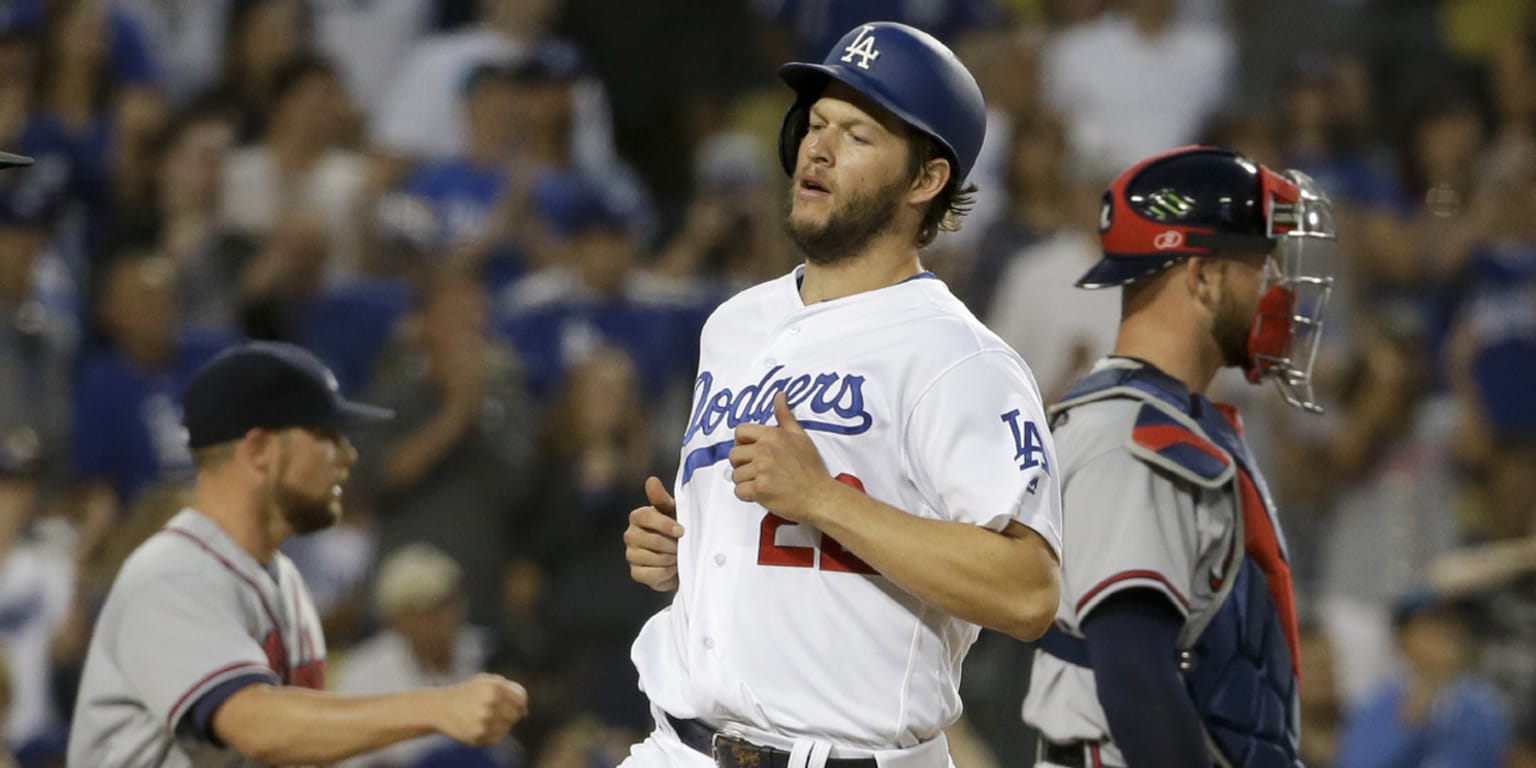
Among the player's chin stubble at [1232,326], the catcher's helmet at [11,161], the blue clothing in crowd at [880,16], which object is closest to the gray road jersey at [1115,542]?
the player's chin stubble at [1232,326]

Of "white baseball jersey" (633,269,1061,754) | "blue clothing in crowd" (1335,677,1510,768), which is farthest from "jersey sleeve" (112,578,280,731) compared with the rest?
"blue clothing in crowd" (1335,677,1510,768)

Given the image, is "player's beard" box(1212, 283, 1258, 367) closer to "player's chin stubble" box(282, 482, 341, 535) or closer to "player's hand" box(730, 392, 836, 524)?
"player's hand" box(730, 392, 836, 524)

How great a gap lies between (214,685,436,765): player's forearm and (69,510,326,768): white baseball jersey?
0.09 meters

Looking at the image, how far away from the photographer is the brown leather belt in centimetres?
346

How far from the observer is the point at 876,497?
3.53 m

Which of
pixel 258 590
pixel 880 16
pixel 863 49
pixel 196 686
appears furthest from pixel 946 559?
pixel 880 16

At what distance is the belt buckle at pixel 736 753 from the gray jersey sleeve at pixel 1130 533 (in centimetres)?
79

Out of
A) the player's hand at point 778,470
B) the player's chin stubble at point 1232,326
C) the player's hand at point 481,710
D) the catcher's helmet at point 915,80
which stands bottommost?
the player's hand at point 481,710

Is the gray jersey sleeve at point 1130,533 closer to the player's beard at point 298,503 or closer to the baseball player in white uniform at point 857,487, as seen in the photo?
the baseball player in white uniform at point 857,487

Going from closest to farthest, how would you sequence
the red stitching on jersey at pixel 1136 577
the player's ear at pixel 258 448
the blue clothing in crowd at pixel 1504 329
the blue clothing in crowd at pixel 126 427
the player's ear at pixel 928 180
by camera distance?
the player's ear at pixel 928 180
the red stitching on jersey at pixel 1136 577
the player's ear at pixel 258 448
the blue clothing in crowd at pixel 126 427
the blue clothing in crowd at pixel 1504 329

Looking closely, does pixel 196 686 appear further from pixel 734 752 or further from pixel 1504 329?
pixel 1504 329

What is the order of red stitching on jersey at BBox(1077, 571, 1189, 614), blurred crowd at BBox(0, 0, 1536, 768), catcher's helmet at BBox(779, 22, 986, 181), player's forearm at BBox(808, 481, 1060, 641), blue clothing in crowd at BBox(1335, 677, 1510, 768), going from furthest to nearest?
blurred crowd at BBox(0, 0, 1536, 768)
blue clothing in crowd at BBox(1335, 677, 1510, 768)
red stitching on jersey at BBox(1077, 571, 1189, 614)
catcher's helmet at BBox(779, 22, 986, 181)
player's forearm at BBox(808, 481, 1060, 641)

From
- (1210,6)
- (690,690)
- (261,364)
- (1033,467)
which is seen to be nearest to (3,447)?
(261,364)

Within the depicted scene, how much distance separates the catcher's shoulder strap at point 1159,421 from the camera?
4.00 metres
